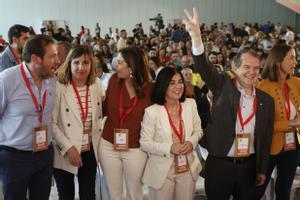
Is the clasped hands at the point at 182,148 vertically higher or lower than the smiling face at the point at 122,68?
lower

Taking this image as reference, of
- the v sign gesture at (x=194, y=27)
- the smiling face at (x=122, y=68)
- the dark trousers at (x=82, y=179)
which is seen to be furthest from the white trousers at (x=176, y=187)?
the v sign gesture at (x=194, y=27)

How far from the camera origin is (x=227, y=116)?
2.09 metres

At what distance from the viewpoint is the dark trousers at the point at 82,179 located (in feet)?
7.67

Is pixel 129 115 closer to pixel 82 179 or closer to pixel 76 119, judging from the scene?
pixel 76 119

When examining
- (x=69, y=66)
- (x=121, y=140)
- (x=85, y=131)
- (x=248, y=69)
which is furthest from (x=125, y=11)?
(x=248, y=69)

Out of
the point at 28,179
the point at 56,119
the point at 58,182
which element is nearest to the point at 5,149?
the point at 28,179

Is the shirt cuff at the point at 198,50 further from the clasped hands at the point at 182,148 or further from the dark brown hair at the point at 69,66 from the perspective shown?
the dark brown hair at the point at 69,66

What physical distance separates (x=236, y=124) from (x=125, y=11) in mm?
16917

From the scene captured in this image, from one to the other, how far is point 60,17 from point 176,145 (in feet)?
56.0

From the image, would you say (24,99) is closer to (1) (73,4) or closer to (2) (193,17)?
(2) (193,17)

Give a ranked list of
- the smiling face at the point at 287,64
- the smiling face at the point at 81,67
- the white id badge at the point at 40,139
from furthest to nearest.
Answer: the smiling face at the point at 287,64, the smiling face at the point at 81,67, the white id badge at the point at 40,139

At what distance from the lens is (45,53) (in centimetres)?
192

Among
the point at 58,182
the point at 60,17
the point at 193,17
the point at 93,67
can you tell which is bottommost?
the point at 58,182

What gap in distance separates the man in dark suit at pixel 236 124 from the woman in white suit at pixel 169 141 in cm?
15
